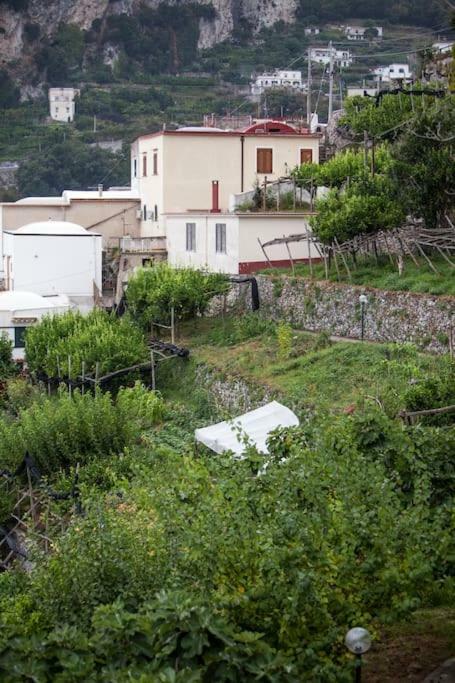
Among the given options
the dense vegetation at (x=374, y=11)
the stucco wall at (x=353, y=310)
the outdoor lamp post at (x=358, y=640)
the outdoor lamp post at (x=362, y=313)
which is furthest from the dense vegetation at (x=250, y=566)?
the dense vegetation at (x=374, y=11)

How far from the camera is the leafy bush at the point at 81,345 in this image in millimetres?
37594

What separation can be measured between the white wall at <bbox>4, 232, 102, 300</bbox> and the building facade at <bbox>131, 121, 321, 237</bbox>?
117 inches

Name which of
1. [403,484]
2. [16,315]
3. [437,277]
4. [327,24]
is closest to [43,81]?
[327,24]

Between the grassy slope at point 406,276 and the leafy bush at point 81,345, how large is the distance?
5694mm

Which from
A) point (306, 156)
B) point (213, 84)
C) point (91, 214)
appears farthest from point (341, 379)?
point (213, 84)

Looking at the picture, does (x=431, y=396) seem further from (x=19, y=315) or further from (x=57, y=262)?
(x=57, y=262)

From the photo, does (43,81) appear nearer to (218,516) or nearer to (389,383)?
(389,383)

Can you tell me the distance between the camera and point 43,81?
172625mm

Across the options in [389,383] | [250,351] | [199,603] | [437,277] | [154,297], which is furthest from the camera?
[154,297]

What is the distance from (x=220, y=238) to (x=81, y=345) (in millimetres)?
8675

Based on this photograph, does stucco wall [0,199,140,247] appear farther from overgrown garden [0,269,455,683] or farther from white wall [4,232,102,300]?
overgrown garden [0,269,455,683]

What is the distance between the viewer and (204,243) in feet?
152

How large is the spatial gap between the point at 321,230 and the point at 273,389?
8.07 meters

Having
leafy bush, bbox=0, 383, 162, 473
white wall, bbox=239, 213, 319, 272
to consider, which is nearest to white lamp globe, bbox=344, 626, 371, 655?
leafy bush, bbox=0, 383, 162, 473
